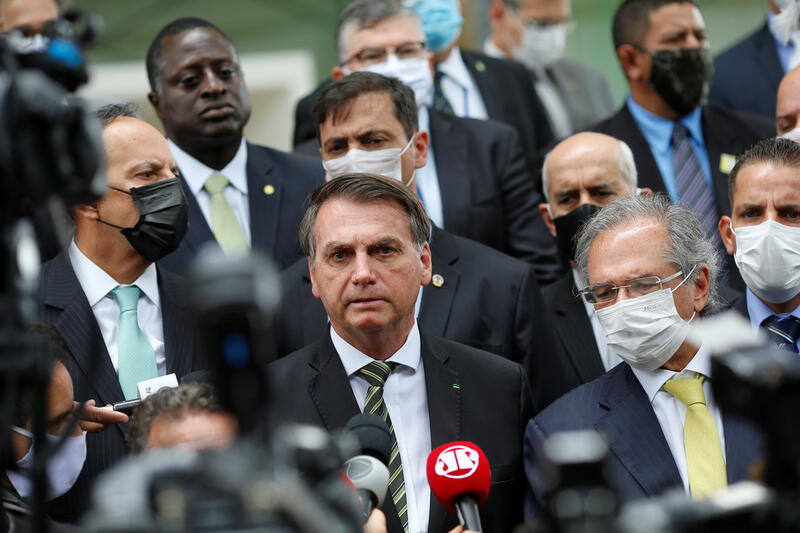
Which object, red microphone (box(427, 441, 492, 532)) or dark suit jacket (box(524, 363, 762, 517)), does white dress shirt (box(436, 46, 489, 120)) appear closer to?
dark suit jacket (box(524, 363, 762, 517))

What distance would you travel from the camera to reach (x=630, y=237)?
14.3ft

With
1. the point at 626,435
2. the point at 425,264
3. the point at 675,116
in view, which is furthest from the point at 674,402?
the point at 675,116

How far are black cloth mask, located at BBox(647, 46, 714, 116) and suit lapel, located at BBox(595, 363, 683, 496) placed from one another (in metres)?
2.51

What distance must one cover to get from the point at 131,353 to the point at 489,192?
2.17m

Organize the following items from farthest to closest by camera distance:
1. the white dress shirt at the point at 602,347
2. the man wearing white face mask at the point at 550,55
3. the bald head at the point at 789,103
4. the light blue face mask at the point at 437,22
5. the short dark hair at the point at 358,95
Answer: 1. the man wearing white face mask at the point at 550,55
2. the light blue face mask at the point at 437,22
3. the bald head at the point at 789,103
4. the short dark hair at the point at 358,95
5. the white dress shirt at the point at 602,347

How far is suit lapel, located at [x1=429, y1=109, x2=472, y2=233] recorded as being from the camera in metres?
5.75

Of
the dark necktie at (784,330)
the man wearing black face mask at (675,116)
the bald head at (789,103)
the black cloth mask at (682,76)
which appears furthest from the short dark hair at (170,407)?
the black cloth mask at (682,76)

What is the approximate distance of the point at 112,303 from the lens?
4.61 metres

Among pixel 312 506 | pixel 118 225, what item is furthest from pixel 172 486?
pixel 118 225

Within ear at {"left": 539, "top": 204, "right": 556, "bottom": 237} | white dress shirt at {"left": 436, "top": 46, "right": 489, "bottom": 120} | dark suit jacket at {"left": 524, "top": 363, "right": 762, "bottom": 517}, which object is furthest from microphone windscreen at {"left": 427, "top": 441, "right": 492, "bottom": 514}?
Result: white dress shirt at {"left": 436, "top": 46, "right": 489, "bottom": 120}

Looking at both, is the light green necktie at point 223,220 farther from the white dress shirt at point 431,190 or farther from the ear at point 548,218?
the ear at point 548,218

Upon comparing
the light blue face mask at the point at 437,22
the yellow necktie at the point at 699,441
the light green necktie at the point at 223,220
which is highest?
the light blue face mask at the point at 437,22

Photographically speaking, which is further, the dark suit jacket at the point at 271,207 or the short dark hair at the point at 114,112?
the dark suit jacket at the point at 271,207

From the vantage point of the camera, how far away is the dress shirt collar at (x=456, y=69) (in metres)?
6.93
